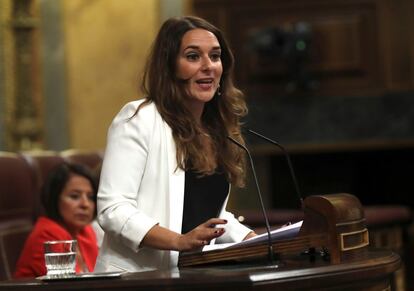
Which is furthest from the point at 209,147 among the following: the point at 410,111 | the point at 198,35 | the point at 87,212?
the point at 410,111

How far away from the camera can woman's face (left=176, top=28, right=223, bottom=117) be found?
2615 millimetres

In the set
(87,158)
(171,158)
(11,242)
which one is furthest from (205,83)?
(87,158)

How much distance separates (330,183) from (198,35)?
4.48 m

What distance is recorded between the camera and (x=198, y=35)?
8.71 feet

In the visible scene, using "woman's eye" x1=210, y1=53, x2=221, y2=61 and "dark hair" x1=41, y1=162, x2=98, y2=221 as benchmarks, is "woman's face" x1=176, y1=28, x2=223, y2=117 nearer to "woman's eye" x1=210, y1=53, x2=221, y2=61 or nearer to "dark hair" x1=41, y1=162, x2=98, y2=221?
"woman's eye" x1=210, y1=53, x2=221, y2=61

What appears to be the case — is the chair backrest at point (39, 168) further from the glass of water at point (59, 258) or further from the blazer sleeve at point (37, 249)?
the glass of water at point (59, 258)

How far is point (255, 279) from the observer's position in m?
1.98

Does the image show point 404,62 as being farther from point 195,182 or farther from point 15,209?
point 195,182

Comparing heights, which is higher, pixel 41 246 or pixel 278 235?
pixel 278 235

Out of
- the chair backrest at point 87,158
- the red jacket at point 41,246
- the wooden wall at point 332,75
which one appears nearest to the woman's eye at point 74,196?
the red jacket at point 41,246

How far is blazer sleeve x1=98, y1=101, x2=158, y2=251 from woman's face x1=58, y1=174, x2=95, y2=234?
1242 millimetres

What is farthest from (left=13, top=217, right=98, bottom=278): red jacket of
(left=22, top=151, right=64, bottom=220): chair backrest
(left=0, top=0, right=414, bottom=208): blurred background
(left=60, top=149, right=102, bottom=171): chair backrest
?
(left=0, top=0, right=414, bottom=208): blurred background

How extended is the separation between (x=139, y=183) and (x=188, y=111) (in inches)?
10.3

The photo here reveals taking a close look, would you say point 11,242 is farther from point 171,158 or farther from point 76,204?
point 171,158
